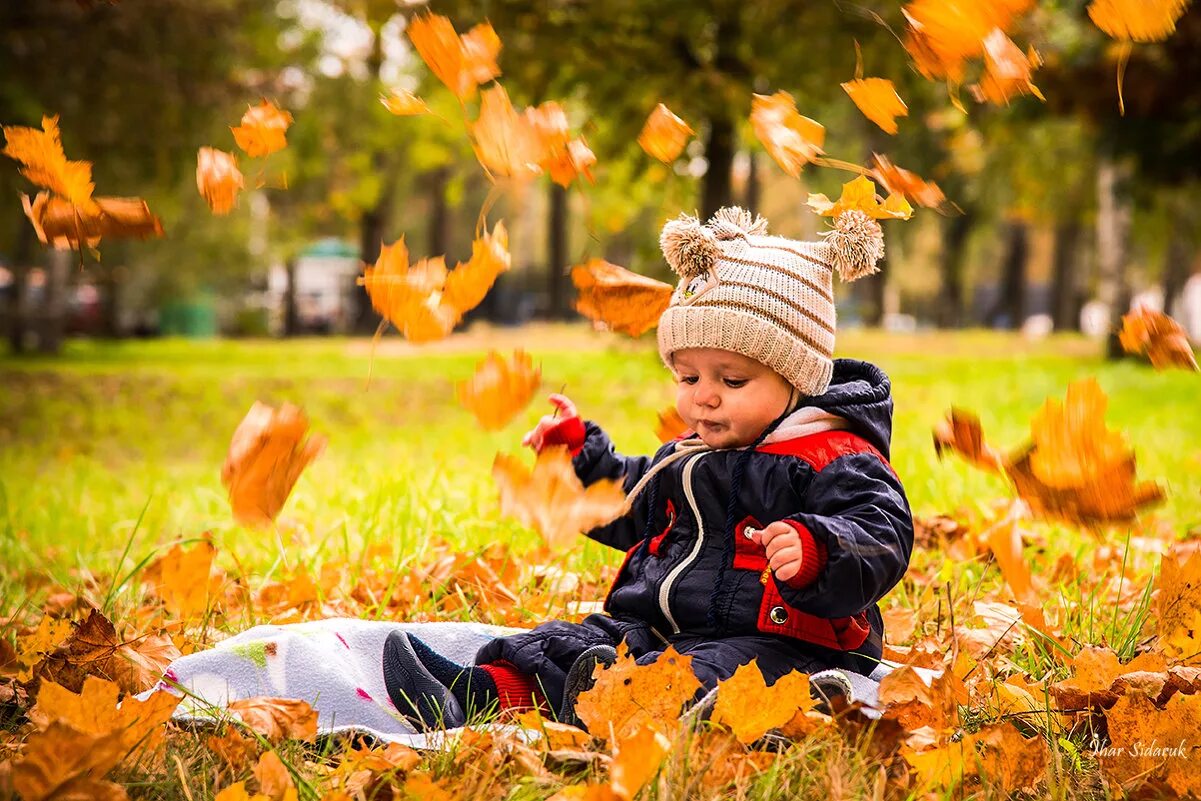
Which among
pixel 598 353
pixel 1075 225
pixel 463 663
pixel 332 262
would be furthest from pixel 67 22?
pixel 332 262

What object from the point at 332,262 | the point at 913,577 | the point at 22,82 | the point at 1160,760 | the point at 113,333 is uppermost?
the point at 22,82

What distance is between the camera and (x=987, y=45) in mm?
2289

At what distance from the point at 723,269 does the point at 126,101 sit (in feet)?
27.8

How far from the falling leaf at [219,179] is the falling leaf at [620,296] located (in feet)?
2.46

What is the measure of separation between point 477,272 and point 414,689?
2.85 feet

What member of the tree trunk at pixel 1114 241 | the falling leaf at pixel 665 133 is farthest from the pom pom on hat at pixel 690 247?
the tree trunk at pixel 1114 241

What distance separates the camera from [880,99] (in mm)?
2373

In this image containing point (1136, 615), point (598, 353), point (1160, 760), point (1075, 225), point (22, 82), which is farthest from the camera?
point (1075, 225)

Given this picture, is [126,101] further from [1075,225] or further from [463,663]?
[1075,225]

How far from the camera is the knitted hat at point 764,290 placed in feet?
7.50

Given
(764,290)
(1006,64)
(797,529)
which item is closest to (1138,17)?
(1006,64)

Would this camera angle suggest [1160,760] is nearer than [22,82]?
Yes

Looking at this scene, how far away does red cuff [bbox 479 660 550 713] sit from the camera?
2260 millimetres

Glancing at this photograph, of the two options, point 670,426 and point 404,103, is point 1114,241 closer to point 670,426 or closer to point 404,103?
point 670,426
